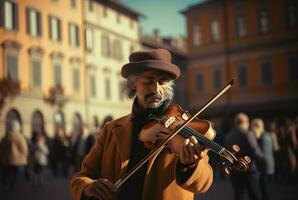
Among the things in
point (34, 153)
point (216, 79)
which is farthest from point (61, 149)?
point (216, 79)

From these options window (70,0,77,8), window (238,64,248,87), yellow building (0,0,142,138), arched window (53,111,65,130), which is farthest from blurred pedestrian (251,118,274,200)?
window (238,64,248,87)

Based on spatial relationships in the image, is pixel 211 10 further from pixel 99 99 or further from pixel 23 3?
pixel 23 3

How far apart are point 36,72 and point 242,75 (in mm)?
12520

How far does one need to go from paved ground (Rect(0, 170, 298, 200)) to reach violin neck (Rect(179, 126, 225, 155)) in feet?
19.3

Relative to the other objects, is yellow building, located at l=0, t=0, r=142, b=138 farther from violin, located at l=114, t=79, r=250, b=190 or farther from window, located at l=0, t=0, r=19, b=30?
violin, located at l=114, t=79, r=250, b=190

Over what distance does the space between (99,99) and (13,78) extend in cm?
659

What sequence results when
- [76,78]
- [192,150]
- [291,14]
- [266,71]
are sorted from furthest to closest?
[266,71] < [291,14] < [76,78] < [192,150]

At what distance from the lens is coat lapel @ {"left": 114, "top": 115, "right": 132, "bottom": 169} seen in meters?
2.08

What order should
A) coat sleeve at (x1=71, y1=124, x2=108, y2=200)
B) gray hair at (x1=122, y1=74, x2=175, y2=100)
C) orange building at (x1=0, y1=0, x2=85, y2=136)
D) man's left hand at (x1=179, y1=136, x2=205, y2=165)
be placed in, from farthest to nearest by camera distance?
orange building at (x1=0, y1=0, x2=85, y2=136) → gray hair at (x1=122, y1=74, x2=175, y2=100) → coat sleeve at (x1=71, y1=124, x2=108, y2=200) → man's left hand at (x1=179, y1=136, x2=205, y2=165)

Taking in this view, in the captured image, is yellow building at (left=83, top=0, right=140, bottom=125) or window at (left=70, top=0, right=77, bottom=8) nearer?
window at (left=70, top=0, right=77, bottom=8)

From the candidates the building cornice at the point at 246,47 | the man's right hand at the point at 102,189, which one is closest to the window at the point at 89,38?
the building cornice at the point at 246,47

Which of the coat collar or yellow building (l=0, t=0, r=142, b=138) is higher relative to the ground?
yellow building (l=0, t=0, r=142, b=138)

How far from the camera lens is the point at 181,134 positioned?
190 centimetres

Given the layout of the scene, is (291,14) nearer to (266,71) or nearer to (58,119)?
(266,71)
